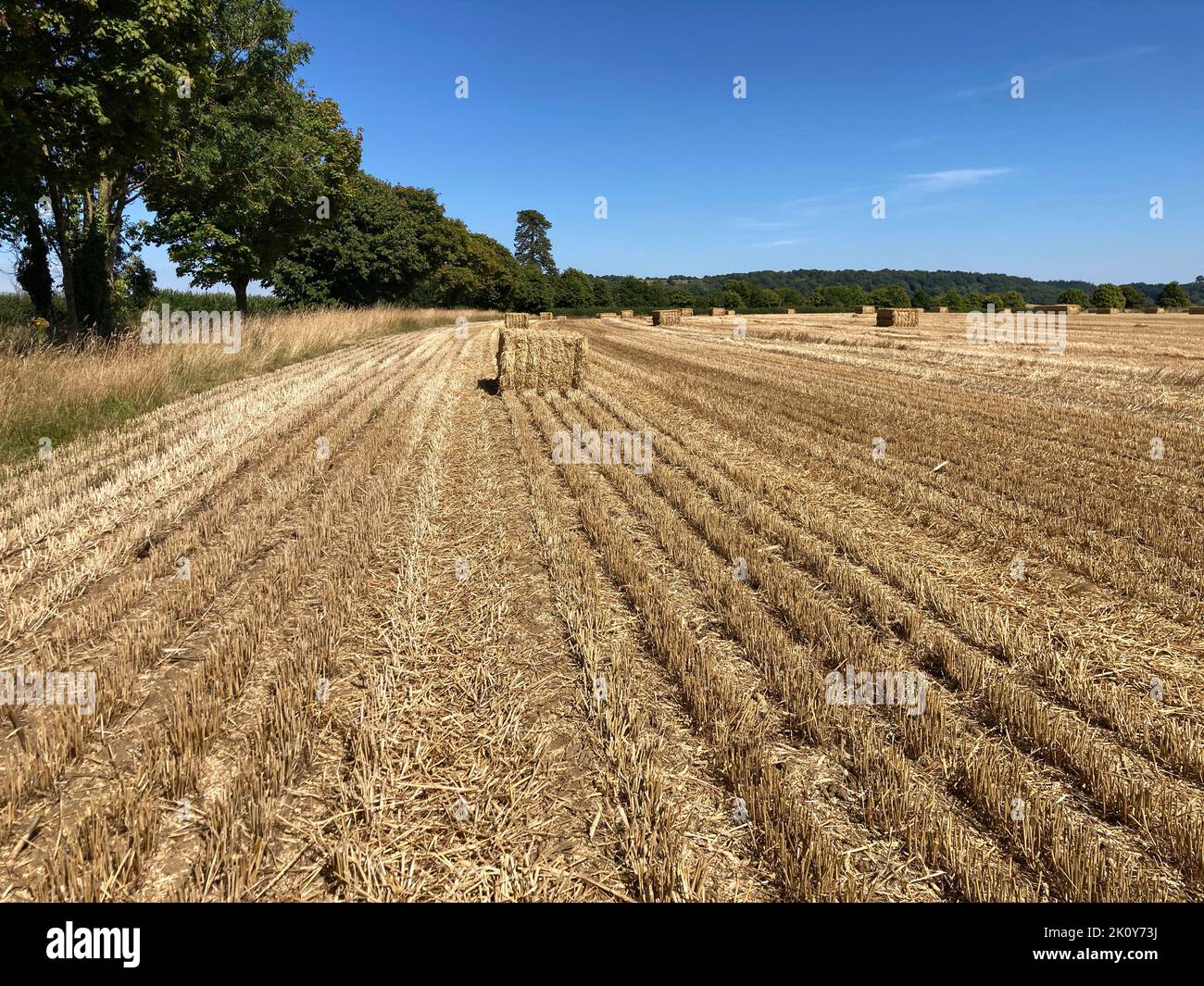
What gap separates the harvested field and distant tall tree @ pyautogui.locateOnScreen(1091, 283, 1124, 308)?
78.9 metres

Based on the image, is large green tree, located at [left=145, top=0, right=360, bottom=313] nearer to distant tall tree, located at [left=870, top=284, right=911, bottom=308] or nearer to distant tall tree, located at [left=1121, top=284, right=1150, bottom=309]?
distant tall tree, located at [left=870, top=284, right=911, bottom=308]

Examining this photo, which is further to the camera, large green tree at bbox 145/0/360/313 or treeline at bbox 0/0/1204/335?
large green tree at bbox 145/0/360/313

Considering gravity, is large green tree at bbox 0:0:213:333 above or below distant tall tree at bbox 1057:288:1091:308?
below

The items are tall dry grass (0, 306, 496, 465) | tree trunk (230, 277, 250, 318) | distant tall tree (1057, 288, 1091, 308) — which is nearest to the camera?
tall dry grass (0, 306, 496, 465)

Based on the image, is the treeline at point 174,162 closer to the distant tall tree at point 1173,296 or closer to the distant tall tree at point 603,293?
the distant tall tree at point 603,293

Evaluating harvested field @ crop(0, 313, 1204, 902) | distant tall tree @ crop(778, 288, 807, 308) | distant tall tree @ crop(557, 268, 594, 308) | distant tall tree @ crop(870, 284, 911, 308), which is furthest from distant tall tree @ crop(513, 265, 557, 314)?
harvested field @ crop(0, 313, 1204, 902)

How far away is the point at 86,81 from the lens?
35.9 feet

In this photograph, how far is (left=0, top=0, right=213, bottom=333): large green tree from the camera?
10125 millimetres

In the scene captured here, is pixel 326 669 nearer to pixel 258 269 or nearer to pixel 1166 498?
pixel 1166 498

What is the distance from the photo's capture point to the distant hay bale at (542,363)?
1458 centimetres

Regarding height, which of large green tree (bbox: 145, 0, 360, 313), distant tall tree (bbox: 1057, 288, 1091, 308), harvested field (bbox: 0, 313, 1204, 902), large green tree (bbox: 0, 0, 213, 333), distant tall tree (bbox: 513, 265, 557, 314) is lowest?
harvested field (bbox: 0, 313, 1204, 902)
